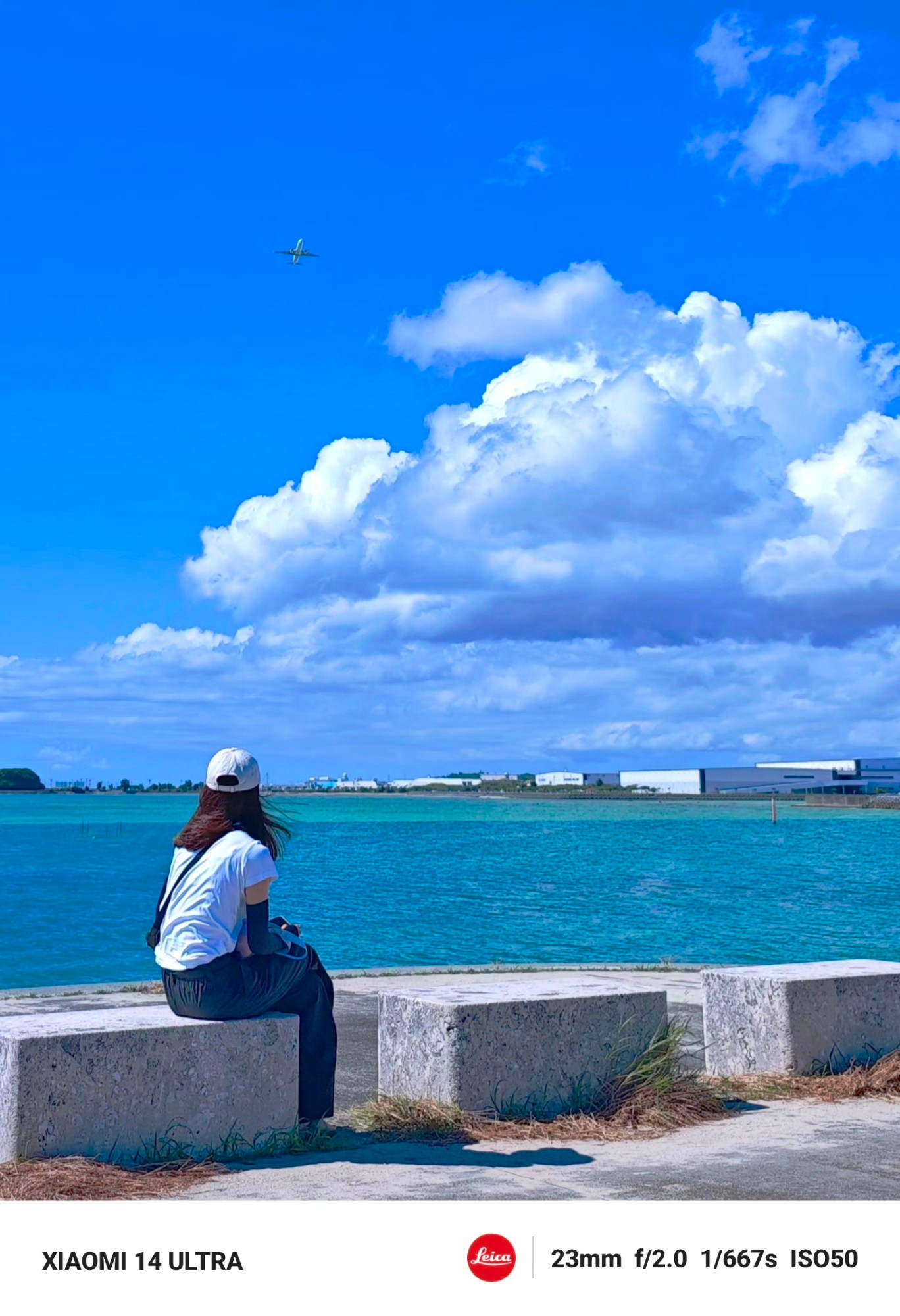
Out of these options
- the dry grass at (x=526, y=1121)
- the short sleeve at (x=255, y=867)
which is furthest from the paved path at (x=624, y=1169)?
the short sleeve at (x=255, y=867)

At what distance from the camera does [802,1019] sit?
8.13 metres

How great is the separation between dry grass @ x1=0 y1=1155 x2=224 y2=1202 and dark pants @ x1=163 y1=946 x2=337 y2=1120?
2.14 feet

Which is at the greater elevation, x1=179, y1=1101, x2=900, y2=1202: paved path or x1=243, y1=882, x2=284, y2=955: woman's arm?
x1=243, y1=882, x2=284, y2=955: woman's arm

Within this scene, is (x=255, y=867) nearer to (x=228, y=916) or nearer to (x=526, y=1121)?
(x=228, y=916)

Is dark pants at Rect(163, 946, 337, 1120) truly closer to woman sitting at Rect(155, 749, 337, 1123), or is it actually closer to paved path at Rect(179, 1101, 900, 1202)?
woman sitting at Rect(155, 749, 337, 1123)

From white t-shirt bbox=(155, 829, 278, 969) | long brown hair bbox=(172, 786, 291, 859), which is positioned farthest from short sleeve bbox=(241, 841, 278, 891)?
long brown hair bbox=(172, 786, 291, 859)

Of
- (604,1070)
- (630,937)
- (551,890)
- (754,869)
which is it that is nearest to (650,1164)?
(604,1070)

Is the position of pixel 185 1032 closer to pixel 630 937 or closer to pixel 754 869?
pixel 630 937

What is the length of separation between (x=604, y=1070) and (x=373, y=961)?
19.6m

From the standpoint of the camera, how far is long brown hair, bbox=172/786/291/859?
6.32 metres

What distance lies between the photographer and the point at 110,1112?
5.96 m

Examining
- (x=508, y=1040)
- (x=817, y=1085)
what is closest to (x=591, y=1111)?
(x=508, y=1040)

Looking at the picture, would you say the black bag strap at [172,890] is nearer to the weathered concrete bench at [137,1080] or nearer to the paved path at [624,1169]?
the weathered concrete bench at [137,1080]
